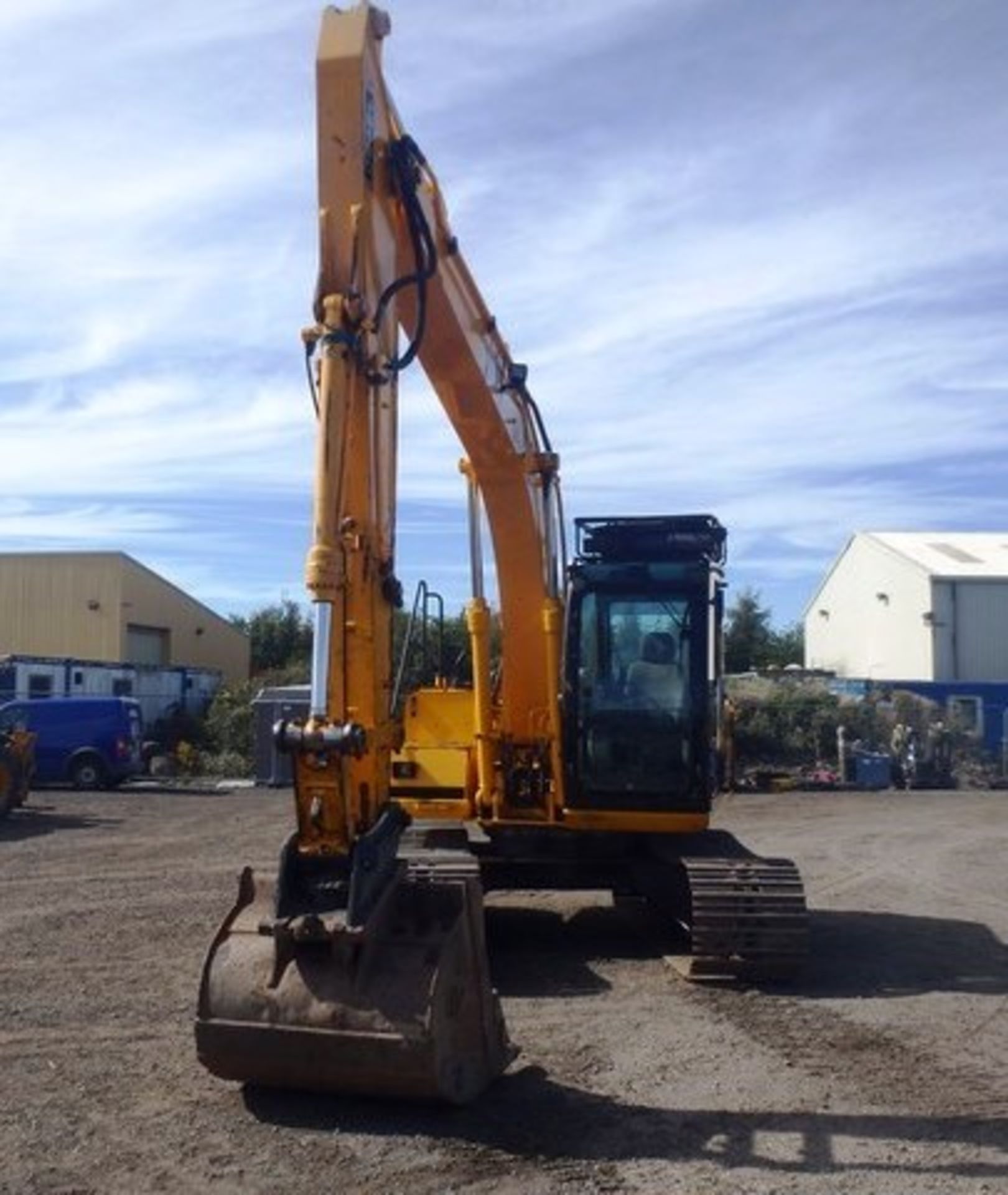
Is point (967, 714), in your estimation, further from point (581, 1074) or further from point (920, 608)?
point (581, 1074)

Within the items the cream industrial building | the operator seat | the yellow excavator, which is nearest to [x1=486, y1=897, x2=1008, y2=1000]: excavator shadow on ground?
the yellow excavator

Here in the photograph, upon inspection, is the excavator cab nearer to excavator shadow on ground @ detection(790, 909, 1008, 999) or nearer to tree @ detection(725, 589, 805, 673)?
excavator shadow on ground @ detection(790, 909, 1008, 999)

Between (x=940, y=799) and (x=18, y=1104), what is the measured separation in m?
29.4

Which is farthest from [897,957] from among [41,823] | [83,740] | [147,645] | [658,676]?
[147,645]

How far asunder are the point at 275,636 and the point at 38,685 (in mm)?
26239

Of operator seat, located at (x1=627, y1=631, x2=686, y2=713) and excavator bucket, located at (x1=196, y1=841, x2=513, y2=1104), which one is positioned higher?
operator seat, located at (x1=627, y1=631, x2=686, y2=713)

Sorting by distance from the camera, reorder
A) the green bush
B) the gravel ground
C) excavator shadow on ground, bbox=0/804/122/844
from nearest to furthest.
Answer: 1. the gravel ground
2. excavator shadow on ground, bbox=0/804/122/844
3. the green bush

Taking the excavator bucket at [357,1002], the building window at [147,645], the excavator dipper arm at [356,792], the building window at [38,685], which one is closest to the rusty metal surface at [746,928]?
the excavator dipper arm at [356,792]

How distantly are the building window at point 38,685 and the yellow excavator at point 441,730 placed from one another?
27.1 metres

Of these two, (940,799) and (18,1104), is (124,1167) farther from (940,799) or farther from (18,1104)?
(940,799)

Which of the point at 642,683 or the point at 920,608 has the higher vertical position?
the point at 920,608

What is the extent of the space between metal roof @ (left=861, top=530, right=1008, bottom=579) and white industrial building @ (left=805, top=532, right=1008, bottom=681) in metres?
0.04

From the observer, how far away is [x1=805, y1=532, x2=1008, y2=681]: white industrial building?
5225cm

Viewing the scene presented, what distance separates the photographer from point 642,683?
12297 millimetres
